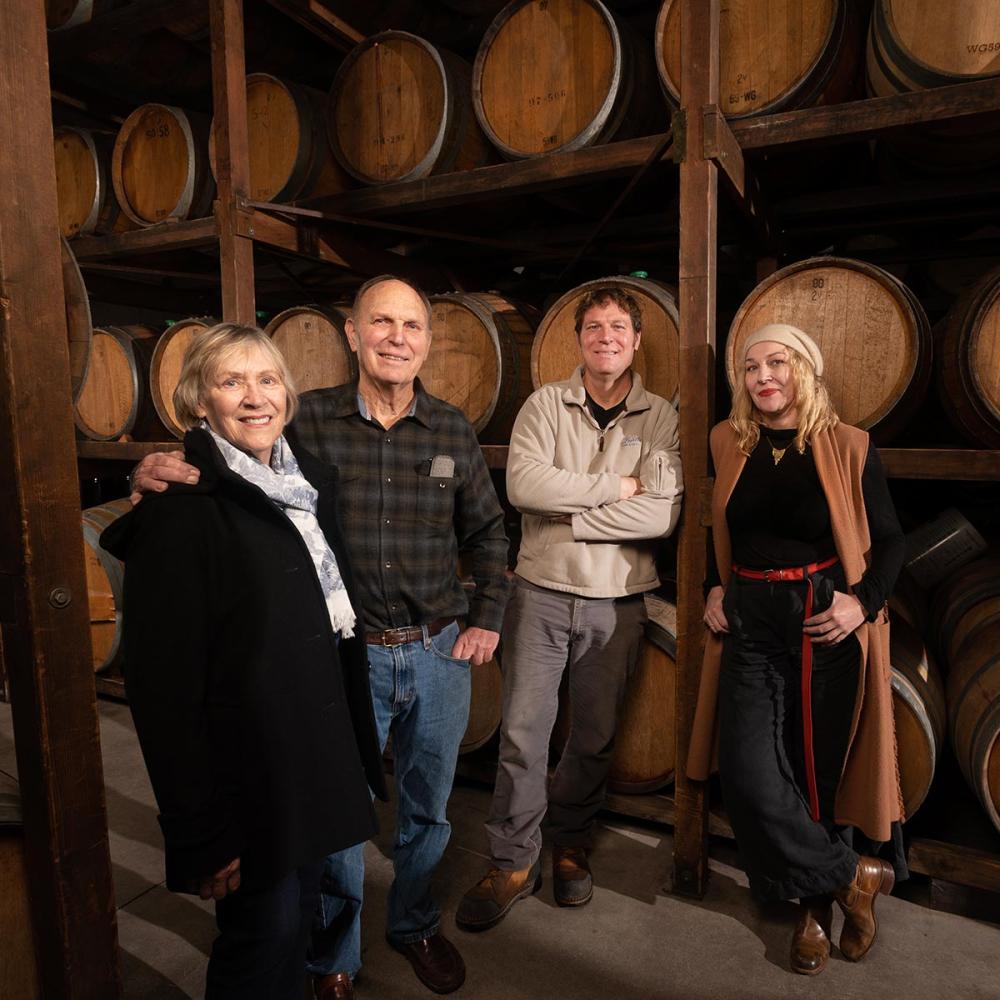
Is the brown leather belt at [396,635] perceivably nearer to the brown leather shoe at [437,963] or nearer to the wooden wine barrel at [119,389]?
the brown leather shoe at [437,963]

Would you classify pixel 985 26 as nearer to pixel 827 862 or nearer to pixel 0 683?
pixel 827 862

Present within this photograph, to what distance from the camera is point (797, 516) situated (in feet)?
7.59

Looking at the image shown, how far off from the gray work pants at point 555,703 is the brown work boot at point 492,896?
1.6 inches

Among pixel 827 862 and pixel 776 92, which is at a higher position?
pixel 776 92

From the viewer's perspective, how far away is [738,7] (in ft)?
→ 8.49

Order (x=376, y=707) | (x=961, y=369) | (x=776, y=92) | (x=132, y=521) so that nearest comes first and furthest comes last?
1. (x=132, y=521)
2. (x=376, y=707)
3. (x=961, y=369)
4. (x=776, y=92)

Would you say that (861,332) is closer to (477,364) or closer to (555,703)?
(477,364)

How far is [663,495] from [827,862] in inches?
48.6

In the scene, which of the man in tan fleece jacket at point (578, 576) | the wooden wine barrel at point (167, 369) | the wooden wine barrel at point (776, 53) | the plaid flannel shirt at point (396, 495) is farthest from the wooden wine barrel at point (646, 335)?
the wooden wine barrel at point (167, 369)

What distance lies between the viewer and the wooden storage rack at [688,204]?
2389 mm

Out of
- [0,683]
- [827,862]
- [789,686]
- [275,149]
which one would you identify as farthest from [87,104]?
[827,862]

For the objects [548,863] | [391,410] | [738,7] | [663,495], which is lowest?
[548,863]

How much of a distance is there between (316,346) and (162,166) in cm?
136

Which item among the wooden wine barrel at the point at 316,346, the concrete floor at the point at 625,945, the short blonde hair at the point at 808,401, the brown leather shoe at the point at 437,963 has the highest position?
the wooden wine barrel at the point at 316,346
